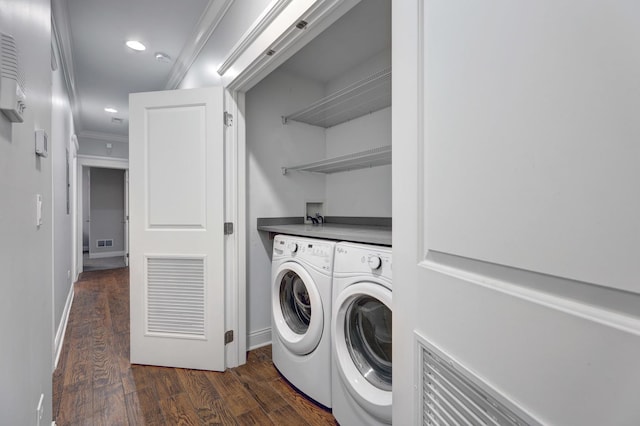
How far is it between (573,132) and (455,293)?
333 mm

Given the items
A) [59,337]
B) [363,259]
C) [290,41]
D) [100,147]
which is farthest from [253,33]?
[100,147]

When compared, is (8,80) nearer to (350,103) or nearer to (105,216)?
(350,103)

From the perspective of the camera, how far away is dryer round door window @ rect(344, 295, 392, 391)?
131cm

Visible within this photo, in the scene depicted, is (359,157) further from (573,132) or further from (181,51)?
(181,51)

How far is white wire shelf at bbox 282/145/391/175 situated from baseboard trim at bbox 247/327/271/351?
4.48 feet

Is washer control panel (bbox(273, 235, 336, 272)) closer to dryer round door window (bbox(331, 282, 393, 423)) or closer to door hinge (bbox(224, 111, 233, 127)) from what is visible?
dryer round door window (bbox(331, 282, 393, 423))

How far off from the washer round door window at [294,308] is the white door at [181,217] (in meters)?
0.43

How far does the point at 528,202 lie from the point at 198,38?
260 cm

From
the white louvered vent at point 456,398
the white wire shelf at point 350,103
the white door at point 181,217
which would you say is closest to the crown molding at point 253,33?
the white door at point 181,217

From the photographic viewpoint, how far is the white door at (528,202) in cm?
31


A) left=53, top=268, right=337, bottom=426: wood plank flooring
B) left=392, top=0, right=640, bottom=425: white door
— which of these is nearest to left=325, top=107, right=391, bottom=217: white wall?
left=53, top=268, right=337, bottom=426: wood plank flooring

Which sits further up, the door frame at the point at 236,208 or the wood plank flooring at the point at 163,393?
the door frame at the point at 236,208

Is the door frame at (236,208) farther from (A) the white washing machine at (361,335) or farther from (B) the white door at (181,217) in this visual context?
(A) the white washing machine at (361,335)

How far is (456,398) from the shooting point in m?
0.56
